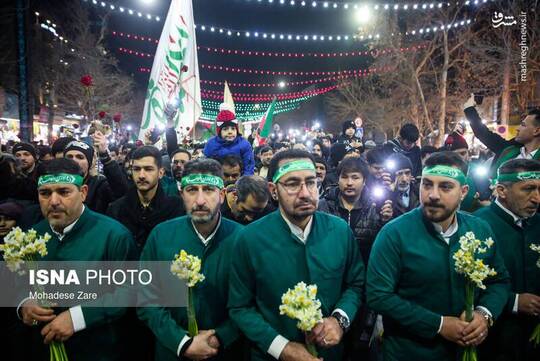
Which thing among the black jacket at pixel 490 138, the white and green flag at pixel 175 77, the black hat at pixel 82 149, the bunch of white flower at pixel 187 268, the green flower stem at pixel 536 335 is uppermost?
the white and green flag at pixel 175 77

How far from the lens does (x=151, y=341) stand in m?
3.86

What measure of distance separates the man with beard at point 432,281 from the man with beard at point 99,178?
3.60 m

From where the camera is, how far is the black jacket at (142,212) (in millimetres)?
4453

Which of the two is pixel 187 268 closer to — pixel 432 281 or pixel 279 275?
pixel 279 275

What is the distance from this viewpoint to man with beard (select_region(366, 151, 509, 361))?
9.79 feet

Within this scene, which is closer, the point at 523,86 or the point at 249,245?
the point at 249,245

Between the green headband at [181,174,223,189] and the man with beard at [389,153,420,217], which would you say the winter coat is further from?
the green headband at [181,174,223,189]

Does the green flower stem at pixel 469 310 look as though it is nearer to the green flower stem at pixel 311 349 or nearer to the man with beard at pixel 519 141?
the green flower stem at pixel 311 349

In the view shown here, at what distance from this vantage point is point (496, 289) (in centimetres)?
321

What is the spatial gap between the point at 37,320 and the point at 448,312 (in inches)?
121

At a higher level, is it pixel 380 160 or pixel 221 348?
pixel 380 160

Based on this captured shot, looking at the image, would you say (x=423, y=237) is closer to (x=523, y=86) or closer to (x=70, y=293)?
(x=70, y=293)

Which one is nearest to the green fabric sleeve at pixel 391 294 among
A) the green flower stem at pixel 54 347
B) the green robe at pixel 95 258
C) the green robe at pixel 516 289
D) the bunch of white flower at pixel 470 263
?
the bunch of white flower at pixel 470 263

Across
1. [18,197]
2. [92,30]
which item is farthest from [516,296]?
[92,30]
